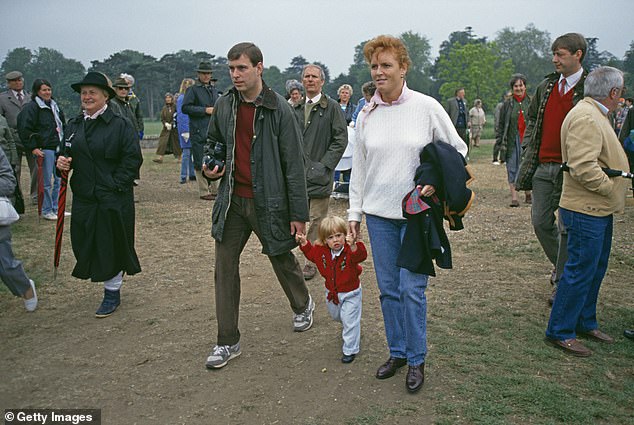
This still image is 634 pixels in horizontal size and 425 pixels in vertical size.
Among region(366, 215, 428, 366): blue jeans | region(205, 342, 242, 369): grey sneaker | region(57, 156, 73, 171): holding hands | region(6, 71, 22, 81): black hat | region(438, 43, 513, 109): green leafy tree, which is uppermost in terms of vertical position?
region(438, 43, 513, 109): green leafy tree

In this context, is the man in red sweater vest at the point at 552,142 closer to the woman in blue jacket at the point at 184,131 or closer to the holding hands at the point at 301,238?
the holding hands at the point at 301,238

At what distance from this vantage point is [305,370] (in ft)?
14.3

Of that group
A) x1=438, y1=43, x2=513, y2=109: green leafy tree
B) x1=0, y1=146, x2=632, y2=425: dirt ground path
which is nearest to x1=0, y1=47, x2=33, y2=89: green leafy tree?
x1=438, y1=43, x2=513, y2=109: green leafy tree

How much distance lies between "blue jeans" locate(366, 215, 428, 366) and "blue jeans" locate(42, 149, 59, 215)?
24.3 feet

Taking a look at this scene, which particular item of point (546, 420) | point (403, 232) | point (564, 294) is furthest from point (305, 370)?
point (564, 294)

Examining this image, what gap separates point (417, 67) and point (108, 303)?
350ft

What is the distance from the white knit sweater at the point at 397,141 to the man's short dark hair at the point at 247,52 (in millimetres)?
921

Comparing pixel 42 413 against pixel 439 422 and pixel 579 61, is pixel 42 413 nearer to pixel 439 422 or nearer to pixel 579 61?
pixel 439 422

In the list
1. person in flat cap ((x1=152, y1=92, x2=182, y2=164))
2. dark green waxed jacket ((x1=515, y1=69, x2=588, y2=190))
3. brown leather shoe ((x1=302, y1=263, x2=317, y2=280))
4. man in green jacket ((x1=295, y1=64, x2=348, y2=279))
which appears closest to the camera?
dark green waxed jacket ((x1=515, y1=69, x2=588, y2=190))

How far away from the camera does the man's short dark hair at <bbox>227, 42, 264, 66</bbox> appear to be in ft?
13.8

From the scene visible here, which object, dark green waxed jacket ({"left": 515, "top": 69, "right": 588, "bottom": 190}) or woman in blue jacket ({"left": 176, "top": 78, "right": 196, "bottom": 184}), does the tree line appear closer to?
woman in blue jacket ({"left": 176, "top": 78, "right": 196, "bottom": 184})

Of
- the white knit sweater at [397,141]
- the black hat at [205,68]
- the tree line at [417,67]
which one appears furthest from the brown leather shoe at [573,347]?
the tree line at [417,67]

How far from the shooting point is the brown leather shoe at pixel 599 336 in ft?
15.5

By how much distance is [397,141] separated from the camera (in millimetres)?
3803
